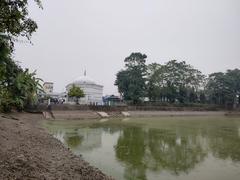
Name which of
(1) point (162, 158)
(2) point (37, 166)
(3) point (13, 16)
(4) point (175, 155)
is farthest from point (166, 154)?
(3) point (13, 16)

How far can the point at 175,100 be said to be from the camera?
59406 mm

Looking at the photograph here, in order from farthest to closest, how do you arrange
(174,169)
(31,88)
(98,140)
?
(31,88)
(98,140)
(174,169)

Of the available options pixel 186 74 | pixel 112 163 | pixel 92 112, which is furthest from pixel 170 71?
pixel 112 163

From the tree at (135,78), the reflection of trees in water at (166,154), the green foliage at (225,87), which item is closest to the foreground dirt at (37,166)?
the reflection of trees in water at (166,154)

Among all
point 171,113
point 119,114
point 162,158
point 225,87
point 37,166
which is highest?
point 225,87

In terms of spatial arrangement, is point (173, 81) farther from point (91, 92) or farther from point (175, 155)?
point (175, 155)

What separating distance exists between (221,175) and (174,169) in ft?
6.22

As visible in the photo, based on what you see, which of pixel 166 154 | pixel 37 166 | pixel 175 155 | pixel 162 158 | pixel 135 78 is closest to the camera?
pixel 37 166

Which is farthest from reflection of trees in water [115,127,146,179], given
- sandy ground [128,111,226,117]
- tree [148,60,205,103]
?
tree [148,60,205,103]

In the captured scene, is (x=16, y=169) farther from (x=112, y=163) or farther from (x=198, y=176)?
(x=198, y=176)

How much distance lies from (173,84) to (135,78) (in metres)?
10.1

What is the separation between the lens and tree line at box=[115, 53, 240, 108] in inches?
1975

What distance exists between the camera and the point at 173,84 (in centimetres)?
5503

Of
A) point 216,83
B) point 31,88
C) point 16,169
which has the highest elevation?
point 216,83
